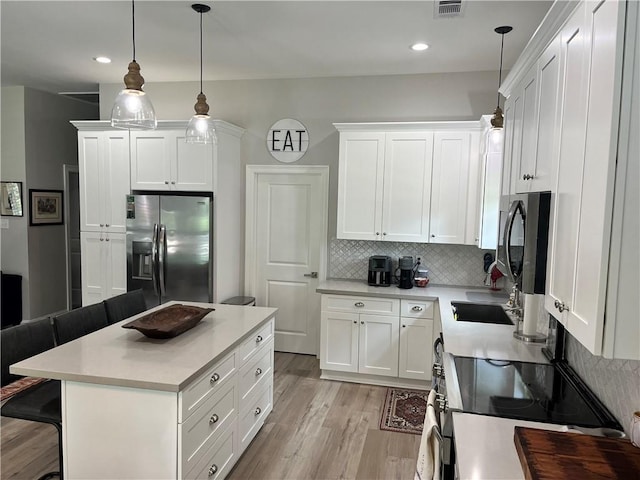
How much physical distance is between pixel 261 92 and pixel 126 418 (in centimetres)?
368

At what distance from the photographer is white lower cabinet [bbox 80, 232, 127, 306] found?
4.84m

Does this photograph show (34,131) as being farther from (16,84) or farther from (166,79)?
(166,79)

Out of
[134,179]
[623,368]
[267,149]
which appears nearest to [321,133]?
[267,149]

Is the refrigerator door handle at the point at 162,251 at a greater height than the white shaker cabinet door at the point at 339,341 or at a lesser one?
greater

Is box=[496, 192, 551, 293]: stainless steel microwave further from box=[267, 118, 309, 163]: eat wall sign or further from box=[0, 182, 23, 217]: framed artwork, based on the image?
box=[0, 182, 23, 217]: framed artwork

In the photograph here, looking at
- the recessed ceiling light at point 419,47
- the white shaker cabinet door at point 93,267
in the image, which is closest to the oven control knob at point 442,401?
the recessed ceiling light at point 419,47

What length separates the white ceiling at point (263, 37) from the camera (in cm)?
300

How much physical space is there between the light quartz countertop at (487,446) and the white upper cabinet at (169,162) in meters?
3.48

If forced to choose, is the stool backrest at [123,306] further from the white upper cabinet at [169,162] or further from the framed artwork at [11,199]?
the framed artwork at [11,199]

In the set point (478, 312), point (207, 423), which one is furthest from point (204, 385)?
point (478, 312)

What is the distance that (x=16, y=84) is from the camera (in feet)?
17.7

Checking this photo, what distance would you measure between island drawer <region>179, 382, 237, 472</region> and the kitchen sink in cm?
191

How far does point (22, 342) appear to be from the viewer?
243 cm

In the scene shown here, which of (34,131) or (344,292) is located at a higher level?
(34,131)
